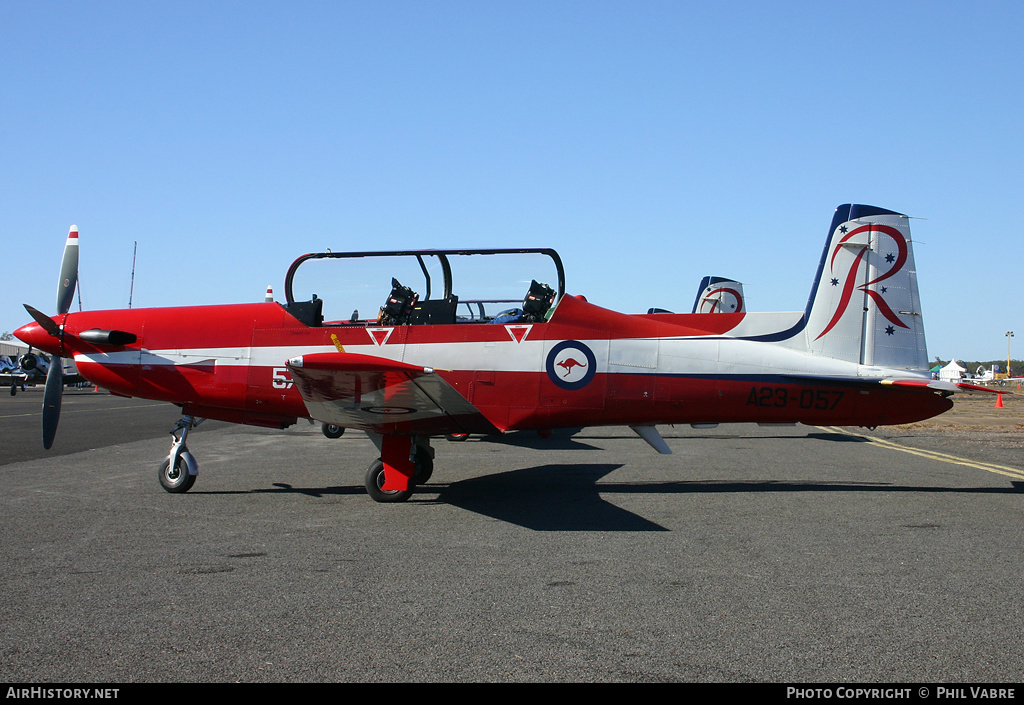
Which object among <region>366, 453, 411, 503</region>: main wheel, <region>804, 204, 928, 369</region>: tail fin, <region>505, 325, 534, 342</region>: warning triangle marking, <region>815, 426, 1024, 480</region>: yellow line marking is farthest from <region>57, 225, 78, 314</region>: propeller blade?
<region>815, 426, 1024, 480</region>: yellow line marking

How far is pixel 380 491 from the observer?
790 cm

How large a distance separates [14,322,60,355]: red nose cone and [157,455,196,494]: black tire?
1.93 meters

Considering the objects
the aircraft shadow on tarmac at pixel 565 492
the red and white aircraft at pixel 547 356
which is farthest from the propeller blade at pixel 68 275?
the aircraft shadow on tarmac at pixel 565 492

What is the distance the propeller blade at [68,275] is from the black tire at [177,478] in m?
2.46

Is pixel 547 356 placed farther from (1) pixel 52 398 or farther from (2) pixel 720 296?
(2) pixel 720 296

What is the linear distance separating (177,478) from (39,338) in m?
2.34

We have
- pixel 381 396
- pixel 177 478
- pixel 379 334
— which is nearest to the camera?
pixel 381 396

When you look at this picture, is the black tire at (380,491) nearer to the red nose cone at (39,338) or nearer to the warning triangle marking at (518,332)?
the warning triangle marking at (518,332)

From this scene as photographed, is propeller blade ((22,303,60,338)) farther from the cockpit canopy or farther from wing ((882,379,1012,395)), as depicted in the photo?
wing ((882,379,1012,395))

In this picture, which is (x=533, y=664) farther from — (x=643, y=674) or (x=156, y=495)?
(x=156, y=495)

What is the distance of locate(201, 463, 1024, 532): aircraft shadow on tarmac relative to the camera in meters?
6.75

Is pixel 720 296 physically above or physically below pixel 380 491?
above

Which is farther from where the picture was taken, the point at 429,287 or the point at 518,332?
the point at 429,287

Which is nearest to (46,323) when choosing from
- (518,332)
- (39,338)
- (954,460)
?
(39,338)
